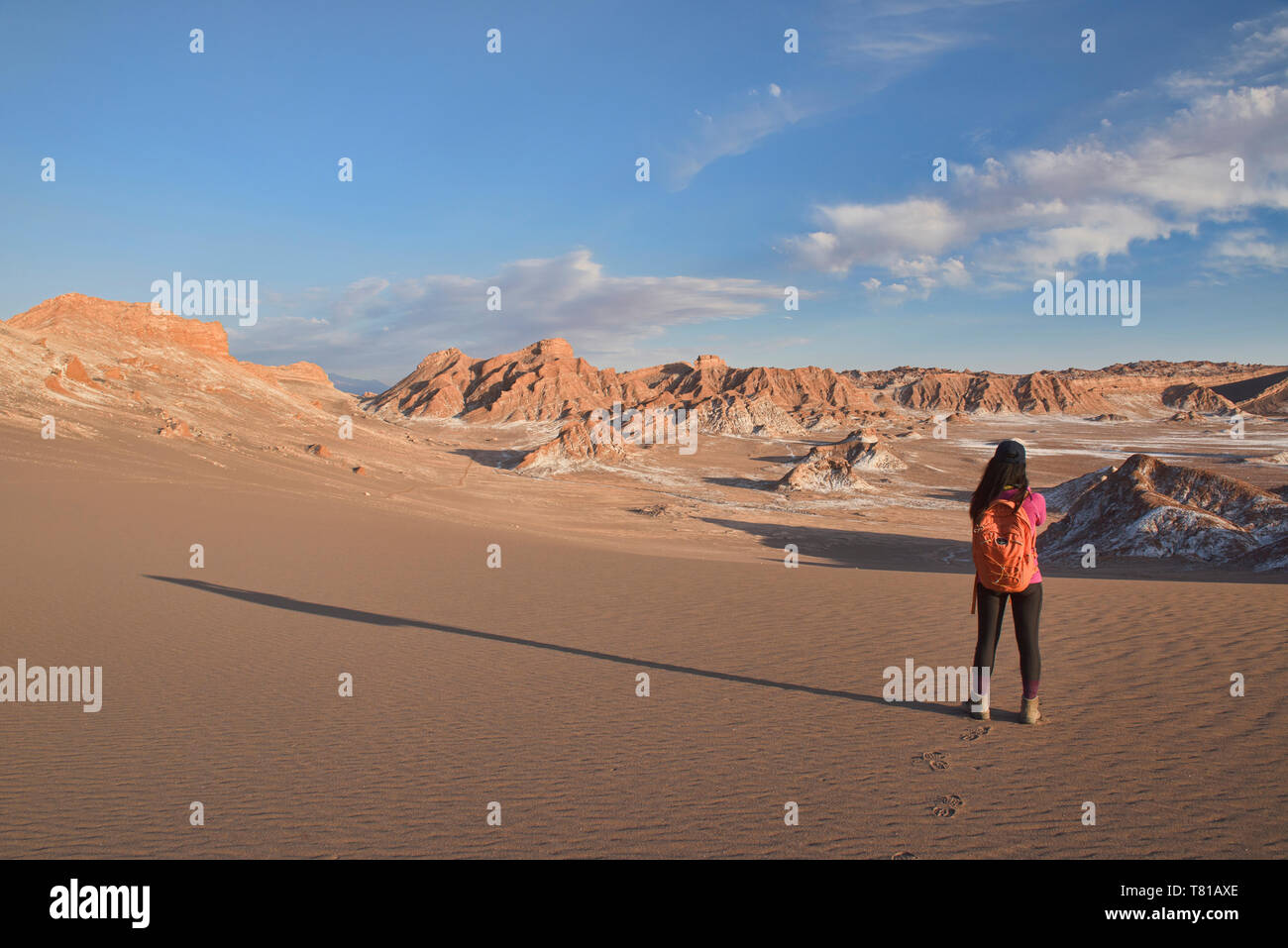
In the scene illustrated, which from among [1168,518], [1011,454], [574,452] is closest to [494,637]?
[1011,454]

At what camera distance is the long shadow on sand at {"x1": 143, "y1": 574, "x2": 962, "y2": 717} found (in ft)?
20.1

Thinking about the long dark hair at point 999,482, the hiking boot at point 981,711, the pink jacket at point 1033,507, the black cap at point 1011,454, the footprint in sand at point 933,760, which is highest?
the black cap at point 1011,454

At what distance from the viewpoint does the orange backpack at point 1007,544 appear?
493 centimetres

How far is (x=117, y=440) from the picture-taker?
885 inches

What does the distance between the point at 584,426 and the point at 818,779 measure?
50419mm

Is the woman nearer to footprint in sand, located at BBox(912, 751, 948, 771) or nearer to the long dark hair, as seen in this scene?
the long dark hair

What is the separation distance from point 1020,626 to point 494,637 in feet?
19.5

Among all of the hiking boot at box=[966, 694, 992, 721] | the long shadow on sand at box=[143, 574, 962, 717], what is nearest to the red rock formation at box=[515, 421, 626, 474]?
the long shadow on sand at box=[143, 574, 962, 717]

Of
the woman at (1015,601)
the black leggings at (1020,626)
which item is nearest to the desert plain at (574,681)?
the woman at (1015,601)

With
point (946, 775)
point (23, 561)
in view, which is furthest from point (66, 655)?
point (946, 775)

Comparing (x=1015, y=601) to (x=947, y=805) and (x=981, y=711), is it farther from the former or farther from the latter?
(x=947, y=805)

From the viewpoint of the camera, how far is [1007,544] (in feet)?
16.4

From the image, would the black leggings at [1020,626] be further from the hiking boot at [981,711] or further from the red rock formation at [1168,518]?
the red rock formation at [1168,518]

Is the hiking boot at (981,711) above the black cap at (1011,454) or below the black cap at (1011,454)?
below
